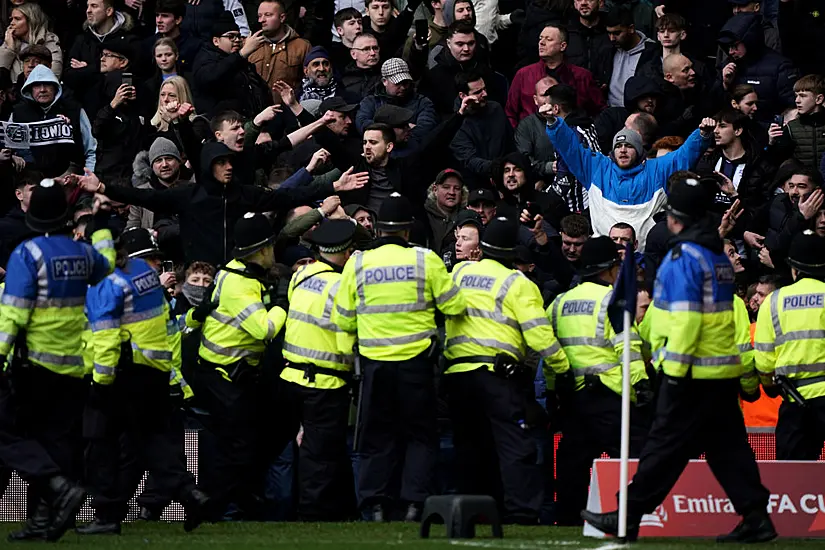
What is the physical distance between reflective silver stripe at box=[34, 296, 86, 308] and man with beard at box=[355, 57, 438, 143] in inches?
252

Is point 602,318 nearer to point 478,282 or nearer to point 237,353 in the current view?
point 478,282

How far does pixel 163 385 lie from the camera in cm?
1428

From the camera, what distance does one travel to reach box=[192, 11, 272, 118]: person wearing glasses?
20.5m

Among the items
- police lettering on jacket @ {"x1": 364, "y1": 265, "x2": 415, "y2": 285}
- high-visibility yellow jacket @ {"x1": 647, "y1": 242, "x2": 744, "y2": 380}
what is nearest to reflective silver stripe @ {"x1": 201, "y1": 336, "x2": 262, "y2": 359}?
police lettering on jacket @ {"x1": 364, "y1": 265, "x2": 415, "y2": 285}

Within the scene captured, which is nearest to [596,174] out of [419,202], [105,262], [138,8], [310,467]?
[419,202]

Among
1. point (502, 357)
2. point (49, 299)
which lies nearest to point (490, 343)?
point (502, 357)

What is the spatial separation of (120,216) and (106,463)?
5922 mm

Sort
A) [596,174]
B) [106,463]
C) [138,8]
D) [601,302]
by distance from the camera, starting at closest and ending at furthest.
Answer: [106,463] < [601,302] < [596,174] < [138,8]

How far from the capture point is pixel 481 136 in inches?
769

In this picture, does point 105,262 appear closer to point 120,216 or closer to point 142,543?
point 142,543

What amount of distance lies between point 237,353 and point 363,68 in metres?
6.38

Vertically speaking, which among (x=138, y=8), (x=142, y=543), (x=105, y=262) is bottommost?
(x=142, y=543)

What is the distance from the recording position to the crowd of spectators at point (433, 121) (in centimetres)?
1739

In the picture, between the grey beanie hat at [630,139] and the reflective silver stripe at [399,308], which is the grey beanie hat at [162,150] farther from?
the reflective silver stripe at [399,308]
